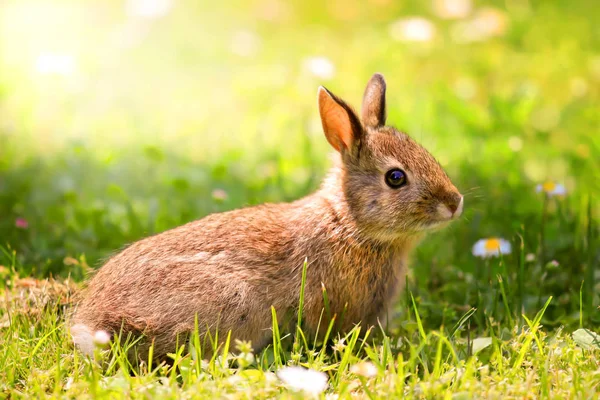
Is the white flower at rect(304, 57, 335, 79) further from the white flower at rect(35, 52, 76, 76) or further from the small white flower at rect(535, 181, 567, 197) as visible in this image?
the small white flower at rect(535, 181, 567, 197)

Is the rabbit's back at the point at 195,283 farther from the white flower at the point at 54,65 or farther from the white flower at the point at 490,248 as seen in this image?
the white flower at the point at 54,65

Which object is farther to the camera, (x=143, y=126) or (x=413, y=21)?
(x=413, y=21)

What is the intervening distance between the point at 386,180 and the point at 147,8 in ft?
19.2

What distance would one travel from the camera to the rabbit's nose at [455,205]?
4.10 m

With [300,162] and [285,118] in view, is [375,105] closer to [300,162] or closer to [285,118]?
[300,162]

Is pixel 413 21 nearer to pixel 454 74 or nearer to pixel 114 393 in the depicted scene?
pixel 454 74

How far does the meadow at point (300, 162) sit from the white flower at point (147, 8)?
3 cm

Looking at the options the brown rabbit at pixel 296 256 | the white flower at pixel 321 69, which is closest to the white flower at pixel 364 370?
the brown rabbit at pixel 296 256

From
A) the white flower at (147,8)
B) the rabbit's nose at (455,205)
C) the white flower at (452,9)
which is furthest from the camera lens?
the white flower at (452,9)

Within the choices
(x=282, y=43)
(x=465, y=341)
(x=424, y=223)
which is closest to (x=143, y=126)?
(x=282, y=43)

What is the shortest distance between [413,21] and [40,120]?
424cm

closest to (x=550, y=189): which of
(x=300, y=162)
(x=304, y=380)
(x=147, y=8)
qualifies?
(x=300, y=162)

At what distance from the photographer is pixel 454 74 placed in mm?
8133

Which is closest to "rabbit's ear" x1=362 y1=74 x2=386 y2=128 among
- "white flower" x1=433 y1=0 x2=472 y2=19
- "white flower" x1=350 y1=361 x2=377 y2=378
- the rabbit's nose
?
the rabbit's nose
